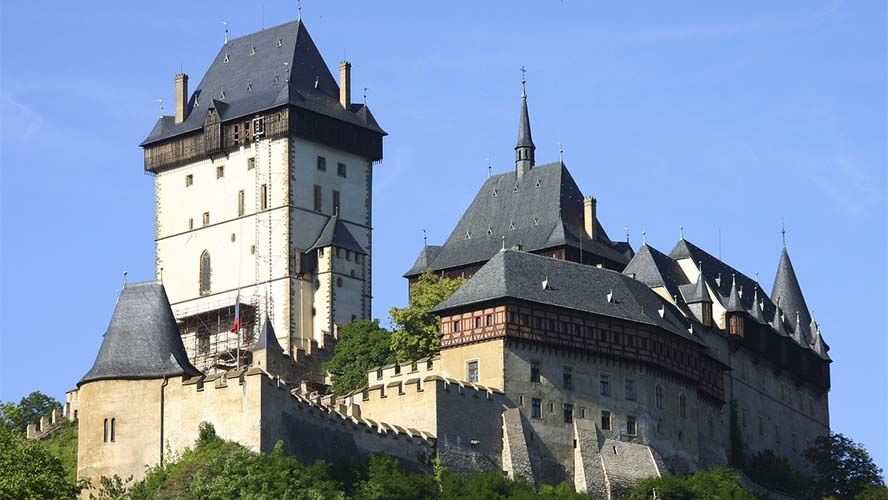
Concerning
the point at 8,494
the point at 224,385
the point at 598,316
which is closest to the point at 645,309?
the point at 598,316

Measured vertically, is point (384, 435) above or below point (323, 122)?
below

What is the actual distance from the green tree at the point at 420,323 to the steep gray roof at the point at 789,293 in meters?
23.4

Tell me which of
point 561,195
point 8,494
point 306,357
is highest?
point 561,195

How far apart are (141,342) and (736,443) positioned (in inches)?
1179

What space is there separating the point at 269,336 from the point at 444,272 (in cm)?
1065

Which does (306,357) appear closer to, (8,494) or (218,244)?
(218,244)

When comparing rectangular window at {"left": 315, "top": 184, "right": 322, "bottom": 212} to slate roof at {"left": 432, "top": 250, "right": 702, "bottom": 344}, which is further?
rectangular window at {"left": 315, "top": 184, "right": 322, "bottom": 212}

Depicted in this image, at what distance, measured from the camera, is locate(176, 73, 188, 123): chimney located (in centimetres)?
11875

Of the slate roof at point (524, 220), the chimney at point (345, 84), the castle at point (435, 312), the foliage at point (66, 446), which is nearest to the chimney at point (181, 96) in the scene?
the castle at point (435, 312)

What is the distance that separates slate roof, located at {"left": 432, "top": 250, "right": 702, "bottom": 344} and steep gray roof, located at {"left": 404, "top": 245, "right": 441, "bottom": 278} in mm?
13378

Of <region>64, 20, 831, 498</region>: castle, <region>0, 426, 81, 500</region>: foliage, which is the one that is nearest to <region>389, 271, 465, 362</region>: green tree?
<region>64, 20, 831, 498</region>: castle

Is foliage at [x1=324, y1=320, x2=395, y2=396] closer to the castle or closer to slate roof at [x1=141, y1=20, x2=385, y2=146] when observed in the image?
the castle

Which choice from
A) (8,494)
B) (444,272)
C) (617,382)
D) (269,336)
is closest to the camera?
(8,494)

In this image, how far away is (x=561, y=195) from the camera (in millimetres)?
112938
